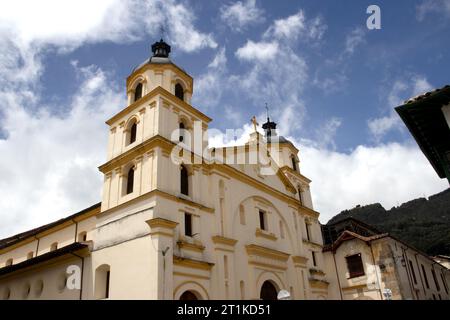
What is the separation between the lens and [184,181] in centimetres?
1970

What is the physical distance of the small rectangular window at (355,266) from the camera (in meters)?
26.4

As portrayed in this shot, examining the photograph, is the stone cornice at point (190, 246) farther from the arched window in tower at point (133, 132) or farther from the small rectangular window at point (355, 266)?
the small rectangular window at point (355, 266)

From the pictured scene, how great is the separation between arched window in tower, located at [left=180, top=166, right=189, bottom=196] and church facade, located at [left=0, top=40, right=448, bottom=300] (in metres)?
0.05

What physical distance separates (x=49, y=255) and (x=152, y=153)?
7.64 m

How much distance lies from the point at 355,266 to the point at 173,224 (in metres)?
15.7

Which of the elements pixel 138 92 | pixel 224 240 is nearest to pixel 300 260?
pixel 224 240

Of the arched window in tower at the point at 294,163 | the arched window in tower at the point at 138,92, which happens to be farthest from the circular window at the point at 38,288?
the arched window in tower at the point at 294,163

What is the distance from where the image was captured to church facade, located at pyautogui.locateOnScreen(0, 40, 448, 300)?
1677 cm

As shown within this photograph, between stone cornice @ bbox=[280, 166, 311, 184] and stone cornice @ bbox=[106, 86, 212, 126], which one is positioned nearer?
stone cornice @ bbox=[106, 86, 212, 126]

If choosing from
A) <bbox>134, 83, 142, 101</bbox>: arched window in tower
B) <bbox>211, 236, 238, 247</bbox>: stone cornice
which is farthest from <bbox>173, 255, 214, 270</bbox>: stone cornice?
<bbox>134, 83, 142, 101</bbox>: arched window in tower

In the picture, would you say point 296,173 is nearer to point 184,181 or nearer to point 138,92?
point 184,181

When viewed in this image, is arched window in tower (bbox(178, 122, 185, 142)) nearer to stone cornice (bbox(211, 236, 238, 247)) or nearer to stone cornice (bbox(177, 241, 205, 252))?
stone cornice (bbox(211, 236, 238, 247))

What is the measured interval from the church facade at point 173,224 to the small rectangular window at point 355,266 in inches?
51.5
